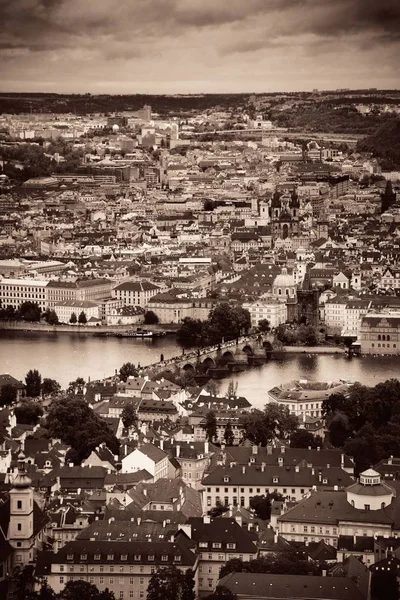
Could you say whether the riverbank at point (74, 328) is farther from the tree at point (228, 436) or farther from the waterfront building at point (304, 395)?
the tree at point (228, 436)

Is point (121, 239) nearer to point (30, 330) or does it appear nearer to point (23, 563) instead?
point (30, 330)

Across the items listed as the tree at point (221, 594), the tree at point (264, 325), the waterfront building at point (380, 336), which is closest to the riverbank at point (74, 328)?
the tree at point (264, 325)

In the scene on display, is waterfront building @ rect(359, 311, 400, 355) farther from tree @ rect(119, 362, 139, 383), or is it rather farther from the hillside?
the hillside

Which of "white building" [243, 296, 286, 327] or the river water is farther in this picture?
"white building" [243, 296, 286, 327]

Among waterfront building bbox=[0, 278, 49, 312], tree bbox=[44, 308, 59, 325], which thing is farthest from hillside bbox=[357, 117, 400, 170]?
tree bbox=[44, 308, 59, 325]

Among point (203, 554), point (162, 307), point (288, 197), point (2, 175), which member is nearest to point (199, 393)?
point (203, 554)

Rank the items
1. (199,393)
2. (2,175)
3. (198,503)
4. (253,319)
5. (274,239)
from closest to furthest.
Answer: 1. (198,503)
2. (199,393)
3. (253,319)
4. (274,239)
5. (2,175)
